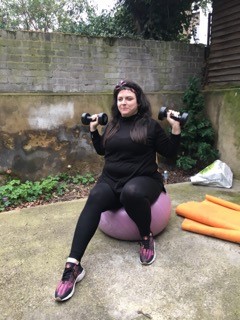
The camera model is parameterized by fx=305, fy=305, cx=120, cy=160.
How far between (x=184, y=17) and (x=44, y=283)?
543cm

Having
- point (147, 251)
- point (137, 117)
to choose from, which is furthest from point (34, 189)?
point (147, 251)

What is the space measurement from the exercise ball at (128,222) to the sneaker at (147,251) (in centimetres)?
16

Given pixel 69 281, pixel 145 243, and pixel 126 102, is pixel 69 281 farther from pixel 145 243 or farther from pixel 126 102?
pixel 126 102

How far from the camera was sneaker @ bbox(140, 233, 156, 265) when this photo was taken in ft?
7.82

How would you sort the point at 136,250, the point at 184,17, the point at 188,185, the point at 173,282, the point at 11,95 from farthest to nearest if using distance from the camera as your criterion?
the point at 184,17
the point at 188,185
the point at 11,95
the point at 136,250
the point at 173,282

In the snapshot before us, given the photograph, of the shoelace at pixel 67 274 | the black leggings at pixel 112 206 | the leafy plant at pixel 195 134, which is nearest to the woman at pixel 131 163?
the black leggings at pixel 112 206

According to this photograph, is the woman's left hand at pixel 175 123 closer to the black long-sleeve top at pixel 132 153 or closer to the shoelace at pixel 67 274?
the black long-sleeve top at pixel 132 153

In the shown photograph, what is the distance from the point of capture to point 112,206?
256 cm

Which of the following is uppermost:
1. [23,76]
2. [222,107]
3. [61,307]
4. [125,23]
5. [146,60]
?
[125,23]

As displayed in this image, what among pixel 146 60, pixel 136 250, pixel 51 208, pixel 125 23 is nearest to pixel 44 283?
pixel 136 250

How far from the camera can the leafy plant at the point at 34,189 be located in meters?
3.83

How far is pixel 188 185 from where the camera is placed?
443cm

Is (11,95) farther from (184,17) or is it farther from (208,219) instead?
(184,17)

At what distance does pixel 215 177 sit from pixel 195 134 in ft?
2.97
